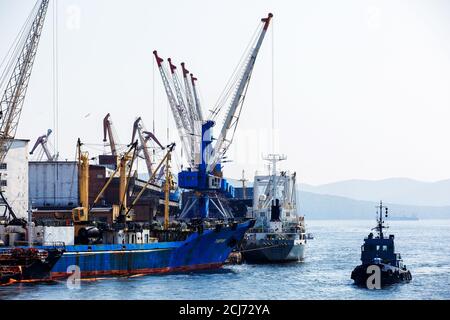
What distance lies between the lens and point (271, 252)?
10931 cm

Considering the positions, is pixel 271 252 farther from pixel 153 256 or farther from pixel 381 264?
pixel 381 264

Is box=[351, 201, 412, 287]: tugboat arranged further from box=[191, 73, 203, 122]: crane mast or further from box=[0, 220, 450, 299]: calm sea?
box=[191, 73, 203, 122]: crane mast

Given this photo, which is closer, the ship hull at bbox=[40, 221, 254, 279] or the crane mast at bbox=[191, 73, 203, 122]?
the ship hull at bbox=[40, 221, 254, 279]

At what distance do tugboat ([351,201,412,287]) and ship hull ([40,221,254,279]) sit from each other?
21157 millimetres

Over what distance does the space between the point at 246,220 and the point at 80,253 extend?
31.3 m

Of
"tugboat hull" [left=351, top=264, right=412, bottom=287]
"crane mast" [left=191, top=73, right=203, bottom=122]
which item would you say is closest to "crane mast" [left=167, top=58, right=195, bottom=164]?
"crane mast" [left=191, top=73, right=203, bottom=122]

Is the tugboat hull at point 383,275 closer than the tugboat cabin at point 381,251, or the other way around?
the tugboat hull at point 383,275

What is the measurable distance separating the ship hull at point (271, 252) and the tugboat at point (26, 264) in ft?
134

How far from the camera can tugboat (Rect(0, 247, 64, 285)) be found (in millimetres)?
70562

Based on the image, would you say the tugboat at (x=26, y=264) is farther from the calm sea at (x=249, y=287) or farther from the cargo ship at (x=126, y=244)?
the calm sea at (x=249, y=287)

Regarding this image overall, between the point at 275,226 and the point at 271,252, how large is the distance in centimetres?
568

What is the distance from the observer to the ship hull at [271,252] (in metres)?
109

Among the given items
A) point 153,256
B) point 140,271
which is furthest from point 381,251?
point 140,271

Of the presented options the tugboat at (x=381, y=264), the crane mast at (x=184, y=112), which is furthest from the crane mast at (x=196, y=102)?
the tugboat at (x=381, y=264)
